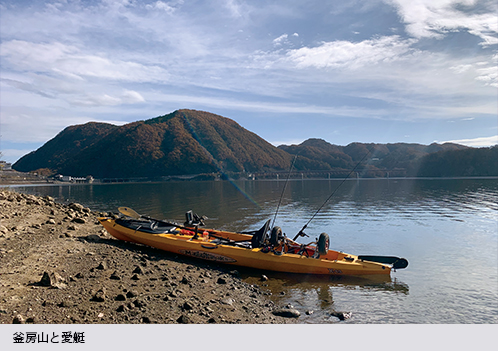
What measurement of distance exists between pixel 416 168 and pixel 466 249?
18191cm

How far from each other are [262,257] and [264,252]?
0.62ft

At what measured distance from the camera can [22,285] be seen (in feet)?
23.2

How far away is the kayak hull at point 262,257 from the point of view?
11180 millimetres

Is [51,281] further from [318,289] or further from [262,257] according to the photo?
[318,289]

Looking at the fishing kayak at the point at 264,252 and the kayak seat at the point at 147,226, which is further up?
the kayak seat at the point at 147,226

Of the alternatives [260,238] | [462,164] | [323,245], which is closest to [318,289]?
[323,245]

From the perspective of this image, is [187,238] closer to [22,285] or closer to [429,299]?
[22,285]

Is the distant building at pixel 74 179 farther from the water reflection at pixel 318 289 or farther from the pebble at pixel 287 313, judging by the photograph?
the pebble at pixel 287 313

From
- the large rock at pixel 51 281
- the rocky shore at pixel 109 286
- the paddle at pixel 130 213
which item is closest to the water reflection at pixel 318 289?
the rocky shore at pixel 109 286

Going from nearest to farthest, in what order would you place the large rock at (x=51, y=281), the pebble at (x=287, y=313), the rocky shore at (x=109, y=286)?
the rocky shore at (x=109, y=286)
the large rock at (x=51, y=281)
the pebble at (x=287, y=313)

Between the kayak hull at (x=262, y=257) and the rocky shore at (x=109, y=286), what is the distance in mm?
406

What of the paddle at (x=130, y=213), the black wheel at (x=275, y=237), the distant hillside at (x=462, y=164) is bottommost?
the black wheel at (x=275, y=237)

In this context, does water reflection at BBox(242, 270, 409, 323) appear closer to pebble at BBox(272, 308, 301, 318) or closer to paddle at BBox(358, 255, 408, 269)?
pebble at BBox(272, 308, 301, 318)

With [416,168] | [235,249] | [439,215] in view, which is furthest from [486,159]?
[235,249]
